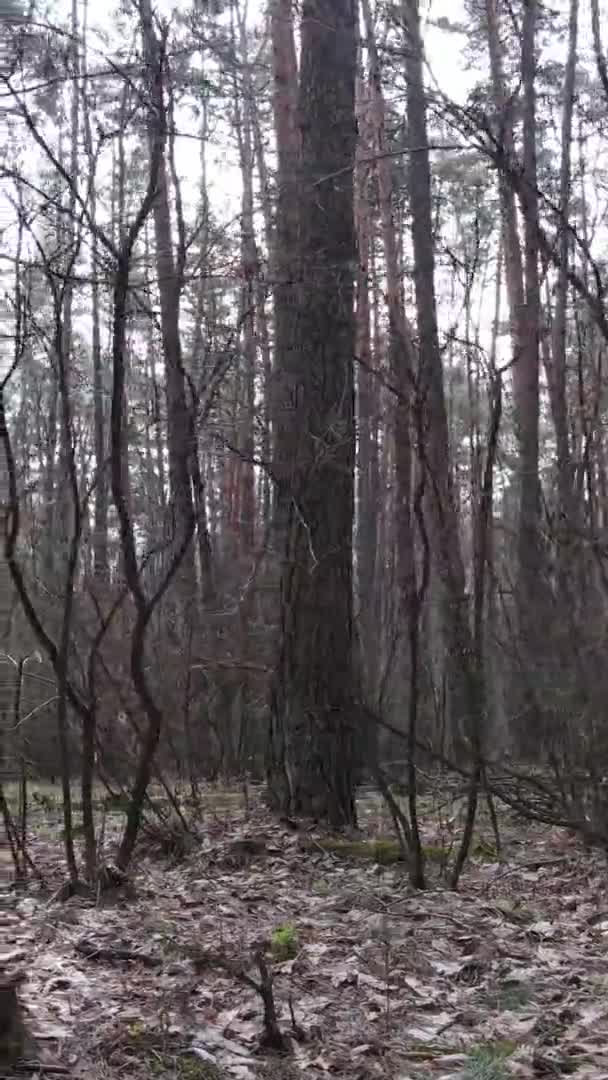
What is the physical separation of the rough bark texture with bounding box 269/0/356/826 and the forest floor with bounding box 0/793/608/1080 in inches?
37.7

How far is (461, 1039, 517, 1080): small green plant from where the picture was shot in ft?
10.5

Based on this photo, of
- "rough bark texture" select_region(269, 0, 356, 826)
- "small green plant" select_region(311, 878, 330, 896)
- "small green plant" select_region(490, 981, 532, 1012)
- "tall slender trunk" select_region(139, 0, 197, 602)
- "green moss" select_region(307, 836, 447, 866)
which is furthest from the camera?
"rough bark texture" select_region(269, 0, 356, 826)

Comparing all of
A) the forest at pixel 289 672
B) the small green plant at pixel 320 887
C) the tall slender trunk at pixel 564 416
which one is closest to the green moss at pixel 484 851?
the forest at pixel 289 672

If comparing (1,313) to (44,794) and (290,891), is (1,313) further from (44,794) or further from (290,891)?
(44,794)

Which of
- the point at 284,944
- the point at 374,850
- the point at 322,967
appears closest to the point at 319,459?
the point at 374,850

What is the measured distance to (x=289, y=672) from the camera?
7.12 metres

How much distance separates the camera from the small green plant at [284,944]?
14.1 feet

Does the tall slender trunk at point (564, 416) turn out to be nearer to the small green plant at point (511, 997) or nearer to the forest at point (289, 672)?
the forest at point (289, 672)

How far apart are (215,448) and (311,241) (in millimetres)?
1571

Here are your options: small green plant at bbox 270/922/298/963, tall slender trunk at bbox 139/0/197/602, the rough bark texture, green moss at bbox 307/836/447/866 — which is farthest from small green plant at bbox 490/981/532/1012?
the rough bark texture

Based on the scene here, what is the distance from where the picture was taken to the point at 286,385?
292 inches

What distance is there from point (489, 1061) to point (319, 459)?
4.09 metres

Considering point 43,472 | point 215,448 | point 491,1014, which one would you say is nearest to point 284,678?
point 215,448

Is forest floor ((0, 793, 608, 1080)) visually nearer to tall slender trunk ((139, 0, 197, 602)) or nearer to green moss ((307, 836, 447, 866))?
green moss ((307, 836, 447, 866))
